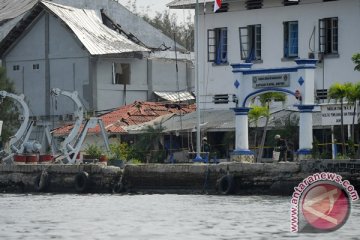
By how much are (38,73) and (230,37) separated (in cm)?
1335

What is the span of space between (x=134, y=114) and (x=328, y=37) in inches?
A: 448

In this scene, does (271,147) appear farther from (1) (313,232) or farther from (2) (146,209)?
(1) (313,232)

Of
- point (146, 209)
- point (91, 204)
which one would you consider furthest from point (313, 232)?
point (91, 204)

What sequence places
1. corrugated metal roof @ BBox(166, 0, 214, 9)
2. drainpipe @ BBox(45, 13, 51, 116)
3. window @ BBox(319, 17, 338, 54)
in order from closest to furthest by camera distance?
window @ BBox(319, 17, 338, 54) < corrugated metal roof @ BBox(166, 0, 214, 9) < drainpipe @ BBox(45, 13, 51, 116)

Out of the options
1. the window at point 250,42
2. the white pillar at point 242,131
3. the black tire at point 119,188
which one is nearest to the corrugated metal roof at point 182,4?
the window at point 250,42

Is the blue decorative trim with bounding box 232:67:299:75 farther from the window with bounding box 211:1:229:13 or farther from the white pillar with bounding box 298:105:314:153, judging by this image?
the window with bounding box 211:1:229:13

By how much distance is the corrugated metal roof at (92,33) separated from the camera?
62.6 m

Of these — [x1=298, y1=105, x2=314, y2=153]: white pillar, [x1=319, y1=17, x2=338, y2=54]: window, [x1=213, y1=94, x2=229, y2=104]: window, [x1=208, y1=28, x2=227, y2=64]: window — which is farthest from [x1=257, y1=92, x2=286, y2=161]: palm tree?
[x1=208, y1=28, x2=227, y2=64]: window

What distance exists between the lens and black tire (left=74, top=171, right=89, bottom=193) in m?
46.8

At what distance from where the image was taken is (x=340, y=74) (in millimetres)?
52812

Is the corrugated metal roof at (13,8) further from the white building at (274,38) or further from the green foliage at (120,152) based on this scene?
the green foliage at (120,152)

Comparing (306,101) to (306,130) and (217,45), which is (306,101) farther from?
(217,45)

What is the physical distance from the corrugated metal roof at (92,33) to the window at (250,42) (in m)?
9.04

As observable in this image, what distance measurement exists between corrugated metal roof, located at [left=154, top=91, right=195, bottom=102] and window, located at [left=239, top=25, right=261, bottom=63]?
33.9ft
